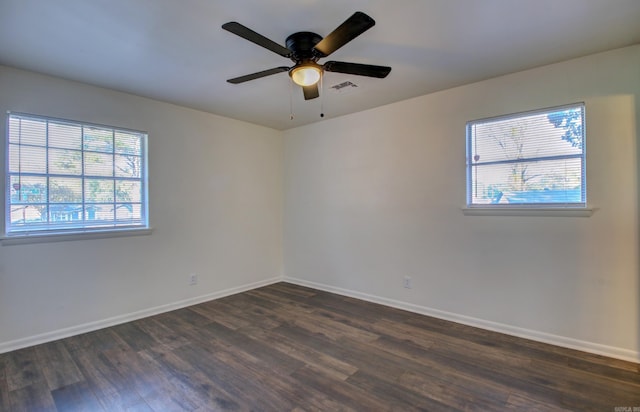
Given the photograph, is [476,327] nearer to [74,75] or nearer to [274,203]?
[274,203]

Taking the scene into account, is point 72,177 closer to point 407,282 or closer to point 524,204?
point 407,282

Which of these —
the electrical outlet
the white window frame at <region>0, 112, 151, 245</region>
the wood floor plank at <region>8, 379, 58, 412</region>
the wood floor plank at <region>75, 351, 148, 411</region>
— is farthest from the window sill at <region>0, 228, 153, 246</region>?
the electrical outlet

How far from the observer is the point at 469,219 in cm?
323

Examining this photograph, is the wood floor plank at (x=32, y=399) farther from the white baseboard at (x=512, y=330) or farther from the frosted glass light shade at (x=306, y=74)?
the white baseboard at (x=512, y=330)

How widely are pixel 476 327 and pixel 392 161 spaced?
207cm

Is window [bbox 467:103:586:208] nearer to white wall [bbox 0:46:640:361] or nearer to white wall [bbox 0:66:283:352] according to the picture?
white wall [bbox 0:46:640:361]

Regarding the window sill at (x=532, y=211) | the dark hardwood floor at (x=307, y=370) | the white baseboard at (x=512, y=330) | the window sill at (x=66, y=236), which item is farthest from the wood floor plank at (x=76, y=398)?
Answer: the window sill at (x=532, y=211)

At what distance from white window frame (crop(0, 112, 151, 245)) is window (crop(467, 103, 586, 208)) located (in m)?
3.71

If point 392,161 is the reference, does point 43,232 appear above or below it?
below

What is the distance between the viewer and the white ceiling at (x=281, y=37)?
1.94 m

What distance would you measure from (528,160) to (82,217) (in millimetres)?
4500

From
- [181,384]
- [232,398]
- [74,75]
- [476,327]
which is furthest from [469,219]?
[74,75]

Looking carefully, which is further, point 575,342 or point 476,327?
point 476,327

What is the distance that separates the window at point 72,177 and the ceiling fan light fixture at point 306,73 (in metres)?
2.34
